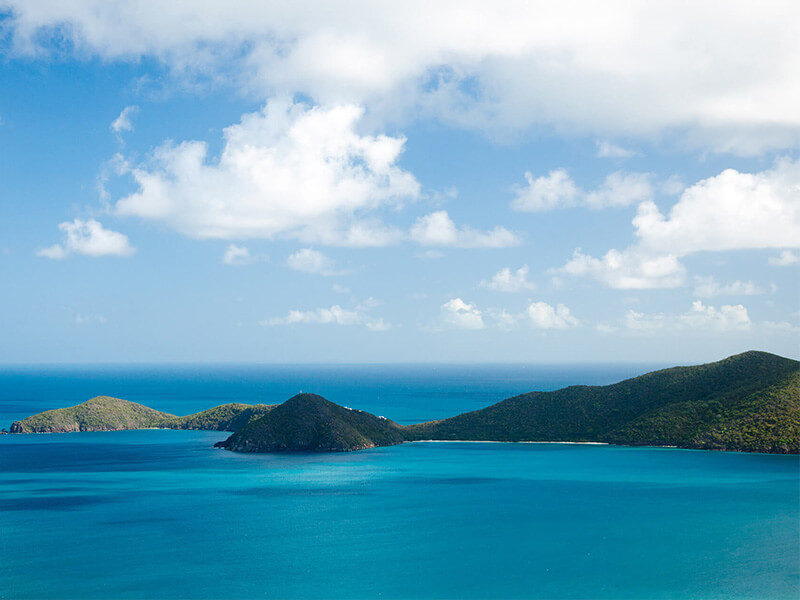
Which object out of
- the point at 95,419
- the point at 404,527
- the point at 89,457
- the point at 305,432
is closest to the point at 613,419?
the point at 305,432

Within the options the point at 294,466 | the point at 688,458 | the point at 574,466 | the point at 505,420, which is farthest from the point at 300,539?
the point at 505,420

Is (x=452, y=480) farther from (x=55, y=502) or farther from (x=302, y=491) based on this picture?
(x=55, y=502)

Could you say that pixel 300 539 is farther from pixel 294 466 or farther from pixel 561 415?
pixel 561 415

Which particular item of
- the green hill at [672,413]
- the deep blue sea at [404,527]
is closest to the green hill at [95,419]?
the deep blue sea at [404,527]

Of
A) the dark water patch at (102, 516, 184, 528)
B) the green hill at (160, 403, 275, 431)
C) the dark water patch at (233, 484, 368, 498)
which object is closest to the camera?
the dark water patch at (102, 516, 184, 528)

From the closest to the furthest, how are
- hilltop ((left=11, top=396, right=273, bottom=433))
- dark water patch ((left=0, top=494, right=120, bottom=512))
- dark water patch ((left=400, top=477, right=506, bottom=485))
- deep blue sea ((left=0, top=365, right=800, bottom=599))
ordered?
deep blue sea ((left=0, top=365, right=800, bottom=599)) → dark water patch ((left=0, top=494, right=120, bottom=512)) → dark water patch ((left=400, top=477, right=506, bottom=485)) → hilltop ((left=11, top=396, right=273, bottom=433))

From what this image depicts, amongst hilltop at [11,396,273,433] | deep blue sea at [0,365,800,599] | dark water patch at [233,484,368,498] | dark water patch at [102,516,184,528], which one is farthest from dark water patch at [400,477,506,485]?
hilltop at [11,396,273,433]

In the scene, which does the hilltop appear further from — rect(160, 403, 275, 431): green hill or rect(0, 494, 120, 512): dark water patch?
rect(0, 494, 120, 512): dark water patch

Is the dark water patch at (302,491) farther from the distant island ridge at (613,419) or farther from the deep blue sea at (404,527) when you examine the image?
the distant island ridge at (613,419)
